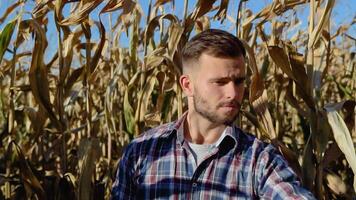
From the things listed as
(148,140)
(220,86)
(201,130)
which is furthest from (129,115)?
(220,86)

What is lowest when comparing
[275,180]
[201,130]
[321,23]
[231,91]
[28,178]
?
[28,178]

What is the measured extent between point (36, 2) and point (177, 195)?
1.33 m

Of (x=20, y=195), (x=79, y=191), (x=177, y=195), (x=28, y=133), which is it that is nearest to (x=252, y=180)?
(x=177, y=195)

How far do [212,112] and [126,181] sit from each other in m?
0.36

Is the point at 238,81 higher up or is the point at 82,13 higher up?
the point at 82,13

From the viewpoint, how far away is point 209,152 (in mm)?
1682

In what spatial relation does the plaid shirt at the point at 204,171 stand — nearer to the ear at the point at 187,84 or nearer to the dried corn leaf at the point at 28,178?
the ear at the point at 187,84

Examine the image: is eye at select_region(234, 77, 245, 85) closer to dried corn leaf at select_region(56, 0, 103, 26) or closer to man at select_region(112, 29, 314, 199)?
man at select_region(112, 29, 314, 199)

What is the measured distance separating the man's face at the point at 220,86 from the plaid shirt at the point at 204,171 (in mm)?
97

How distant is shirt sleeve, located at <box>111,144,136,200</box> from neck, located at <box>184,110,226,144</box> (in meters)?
0.19

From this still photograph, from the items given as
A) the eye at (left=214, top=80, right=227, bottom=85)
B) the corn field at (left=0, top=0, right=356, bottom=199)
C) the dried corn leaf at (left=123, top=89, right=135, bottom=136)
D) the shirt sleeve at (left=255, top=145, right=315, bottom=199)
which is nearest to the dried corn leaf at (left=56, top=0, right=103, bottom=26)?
the corn field at (left=0, top=0, right=356, bottom=199)

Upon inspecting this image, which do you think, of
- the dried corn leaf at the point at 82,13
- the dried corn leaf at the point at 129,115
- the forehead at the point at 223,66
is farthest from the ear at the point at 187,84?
the dried corn leaf at the point at 129,115

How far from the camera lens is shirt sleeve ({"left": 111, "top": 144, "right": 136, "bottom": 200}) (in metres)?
1.76

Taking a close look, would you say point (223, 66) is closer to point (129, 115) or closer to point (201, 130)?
point (201, 130)
